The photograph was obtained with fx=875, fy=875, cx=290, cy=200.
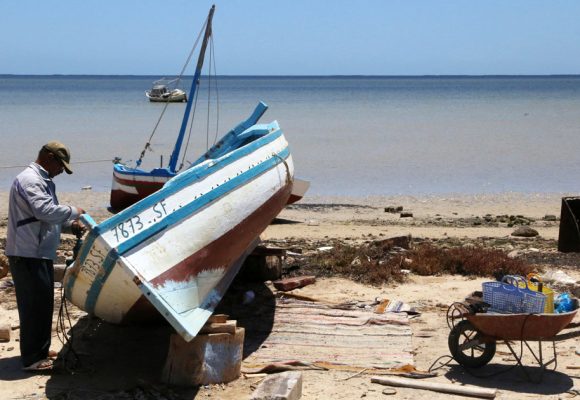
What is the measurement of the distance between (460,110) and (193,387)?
191 feet

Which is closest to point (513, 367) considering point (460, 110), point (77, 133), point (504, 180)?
point (504, 180)

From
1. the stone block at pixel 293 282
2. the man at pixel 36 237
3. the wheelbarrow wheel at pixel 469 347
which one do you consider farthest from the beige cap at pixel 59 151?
the wheelbarrow wheel at pixel 469 347

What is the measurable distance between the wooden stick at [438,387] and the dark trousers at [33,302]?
8.97 ft

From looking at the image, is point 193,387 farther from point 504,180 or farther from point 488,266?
point 504,180

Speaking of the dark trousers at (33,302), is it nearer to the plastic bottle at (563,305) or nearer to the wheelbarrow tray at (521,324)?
the wheelbarrow tray at (521,324)

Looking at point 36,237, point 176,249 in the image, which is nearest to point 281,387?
point 176,249

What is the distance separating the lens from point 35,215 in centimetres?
679

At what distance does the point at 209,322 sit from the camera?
707 centimetres

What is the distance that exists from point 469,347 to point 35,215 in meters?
3.66

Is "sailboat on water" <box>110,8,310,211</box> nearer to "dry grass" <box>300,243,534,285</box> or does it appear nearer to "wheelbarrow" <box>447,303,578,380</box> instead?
"dry grass" <box>300,243,534,285</box>

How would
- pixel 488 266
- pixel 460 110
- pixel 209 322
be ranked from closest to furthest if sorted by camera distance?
pixel 209 322, pixel 488 266, pixel 460 110

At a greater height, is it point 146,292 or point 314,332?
point 146,292

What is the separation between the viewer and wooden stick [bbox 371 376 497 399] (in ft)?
21.8

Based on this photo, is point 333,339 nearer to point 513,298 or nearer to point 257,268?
point 513,298
